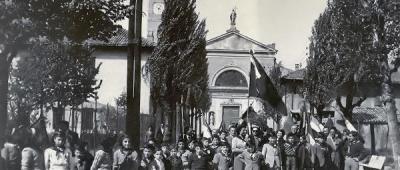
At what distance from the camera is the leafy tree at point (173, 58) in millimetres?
20953

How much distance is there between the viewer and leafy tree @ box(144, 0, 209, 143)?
2095 centimetres

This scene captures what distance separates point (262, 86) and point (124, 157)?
604 centimetres

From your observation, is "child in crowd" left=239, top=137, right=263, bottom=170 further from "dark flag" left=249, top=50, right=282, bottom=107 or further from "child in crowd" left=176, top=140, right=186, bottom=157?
"dark flag" left=249, top=50, right=282, bottom=107

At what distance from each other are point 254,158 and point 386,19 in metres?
9.29

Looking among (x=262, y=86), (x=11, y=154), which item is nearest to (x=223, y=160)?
(x=262, y=86)

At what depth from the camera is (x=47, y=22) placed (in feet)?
38.1

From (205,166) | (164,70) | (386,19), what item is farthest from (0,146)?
(386,19)

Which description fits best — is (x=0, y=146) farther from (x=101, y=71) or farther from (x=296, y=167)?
(x=101, y=71)

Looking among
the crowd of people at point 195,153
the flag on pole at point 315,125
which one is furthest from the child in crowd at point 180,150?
the flag on pole at point 315,125

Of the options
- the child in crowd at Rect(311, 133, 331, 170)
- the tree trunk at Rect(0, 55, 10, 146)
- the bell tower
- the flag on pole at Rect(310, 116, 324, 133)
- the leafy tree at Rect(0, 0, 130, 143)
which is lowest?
the child in crowd at Rect(311, 133, 331, 170)

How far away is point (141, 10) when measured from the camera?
11.8 m

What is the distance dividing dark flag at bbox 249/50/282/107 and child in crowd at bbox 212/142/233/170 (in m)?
3.05

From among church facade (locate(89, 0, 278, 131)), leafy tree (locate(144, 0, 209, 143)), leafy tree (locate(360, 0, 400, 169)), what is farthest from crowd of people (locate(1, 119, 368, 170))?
church facade (locate(89, 0, 278, 131))

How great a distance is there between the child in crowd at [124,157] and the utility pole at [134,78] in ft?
3.35
